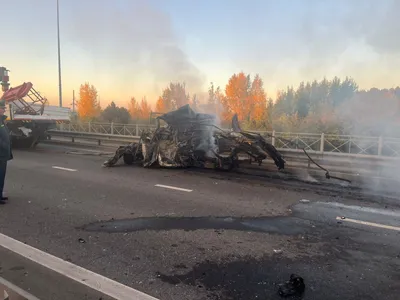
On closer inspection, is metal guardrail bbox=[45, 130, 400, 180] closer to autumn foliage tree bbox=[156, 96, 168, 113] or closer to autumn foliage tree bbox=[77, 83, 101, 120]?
autumn foliage tree bbox=[156, 96, 168, 113]

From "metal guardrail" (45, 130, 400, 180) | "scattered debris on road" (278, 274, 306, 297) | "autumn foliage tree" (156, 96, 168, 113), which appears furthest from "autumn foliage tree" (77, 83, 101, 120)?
"scattered debris on road" (278, 274, 306, 297)

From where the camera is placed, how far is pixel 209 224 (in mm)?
4504

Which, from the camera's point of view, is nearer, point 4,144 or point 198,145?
point 4,144

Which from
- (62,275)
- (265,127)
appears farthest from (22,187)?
(265,127)

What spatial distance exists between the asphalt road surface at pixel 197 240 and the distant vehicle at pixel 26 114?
6.39 m

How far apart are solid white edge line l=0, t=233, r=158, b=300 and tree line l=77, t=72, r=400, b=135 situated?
6465 mm

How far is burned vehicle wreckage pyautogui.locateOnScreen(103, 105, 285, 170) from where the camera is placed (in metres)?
8.10

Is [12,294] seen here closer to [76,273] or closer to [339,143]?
[76,273]

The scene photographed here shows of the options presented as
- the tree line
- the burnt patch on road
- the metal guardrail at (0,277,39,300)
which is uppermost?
the tree line

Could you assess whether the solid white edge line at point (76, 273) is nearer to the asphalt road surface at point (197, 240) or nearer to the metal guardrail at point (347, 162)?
the asphalt road surface at point (197, 240)

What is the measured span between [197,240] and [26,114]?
433 inches

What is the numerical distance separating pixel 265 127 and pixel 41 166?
549 inches

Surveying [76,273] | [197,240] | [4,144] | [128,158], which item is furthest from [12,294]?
[128,158]

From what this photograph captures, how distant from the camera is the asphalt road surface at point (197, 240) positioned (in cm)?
290
